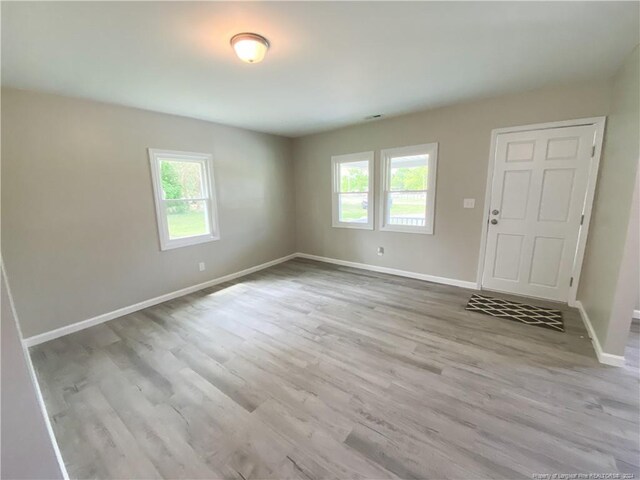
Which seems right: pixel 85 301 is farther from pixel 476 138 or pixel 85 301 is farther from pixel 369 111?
pixel 476 138

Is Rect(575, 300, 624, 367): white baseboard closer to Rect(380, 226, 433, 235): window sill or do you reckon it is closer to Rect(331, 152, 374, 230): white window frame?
Rect(380, 226, 433, 235): window sill

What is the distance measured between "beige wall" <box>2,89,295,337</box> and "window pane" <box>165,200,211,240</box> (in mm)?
241

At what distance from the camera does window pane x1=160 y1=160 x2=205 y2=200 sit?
358cm

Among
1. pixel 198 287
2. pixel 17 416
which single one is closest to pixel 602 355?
pixel 17 416

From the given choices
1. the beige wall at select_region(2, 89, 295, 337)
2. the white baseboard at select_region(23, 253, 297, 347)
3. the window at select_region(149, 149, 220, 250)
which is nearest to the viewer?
the beige wall at select_region(2, 89, 295, 337)

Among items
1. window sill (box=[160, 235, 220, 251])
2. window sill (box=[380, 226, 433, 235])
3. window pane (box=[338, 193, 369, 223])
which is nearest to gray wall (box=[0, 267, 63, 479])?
window sill (box=[160, 235, 220, 251])

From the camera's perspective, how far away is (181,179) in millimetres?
3748

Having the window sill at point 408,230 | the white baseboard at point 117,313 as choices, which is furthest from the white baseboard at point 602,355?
the white baseboard at point 117,313

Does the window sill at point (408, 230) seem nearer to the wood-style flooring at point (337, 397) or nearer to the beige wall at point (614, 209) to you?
the wood-style flooring at point (337, 397)

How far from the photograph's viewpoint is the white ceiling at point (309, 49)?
1582 mm

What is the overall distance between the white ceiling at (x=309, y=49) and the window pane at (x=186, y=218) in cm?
131

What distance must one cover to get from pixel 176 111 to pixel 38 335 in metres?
2.96

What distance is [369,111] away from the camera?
364 centimetres

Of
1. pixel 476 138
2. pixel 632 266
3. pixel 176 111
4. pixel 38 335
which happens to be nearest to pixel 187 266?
pixel 38 335
